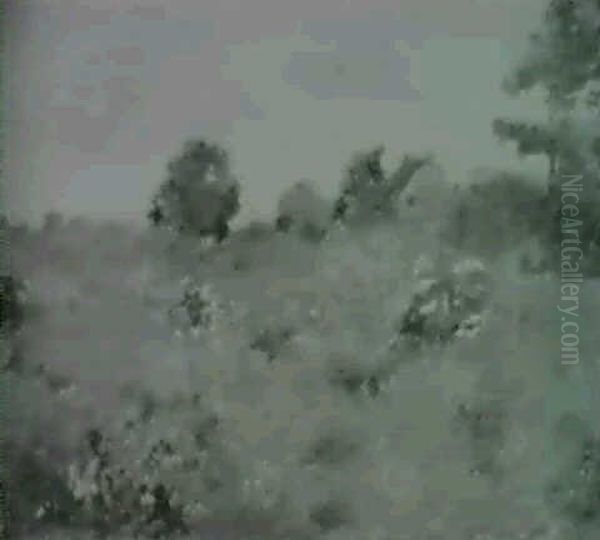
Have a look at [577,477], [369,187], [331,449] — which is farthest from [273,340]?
[577,477]

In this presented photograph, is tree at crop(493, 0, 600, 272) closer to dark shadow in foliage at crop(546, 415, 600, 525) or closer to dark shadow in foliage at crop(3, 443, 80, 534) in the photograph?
dark shadow in foliage at crop(546, 415, 600, 525)

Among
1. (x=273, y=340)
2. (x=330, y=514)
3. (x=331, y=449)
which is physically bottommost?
(x=330, y=514)

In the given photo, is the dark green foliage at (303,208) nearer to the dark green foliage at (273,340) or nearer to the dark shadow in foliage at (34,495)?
the dark green foliage at (273,340)

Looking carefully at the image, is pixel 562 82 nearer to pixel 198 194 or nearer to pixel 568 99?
pixel 568 99

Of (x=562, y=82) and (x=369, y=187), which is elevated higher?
(x=562, y=82)

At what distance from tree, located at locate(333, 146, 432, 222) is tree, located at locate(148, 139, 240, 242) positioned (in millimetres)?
193

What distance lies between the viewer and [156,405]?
195 cm

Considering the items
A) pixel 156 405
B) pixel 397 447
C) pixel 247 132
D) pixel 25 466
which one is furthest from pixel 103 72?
pixel 397 447

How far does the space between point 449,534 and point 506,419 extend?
0.23m

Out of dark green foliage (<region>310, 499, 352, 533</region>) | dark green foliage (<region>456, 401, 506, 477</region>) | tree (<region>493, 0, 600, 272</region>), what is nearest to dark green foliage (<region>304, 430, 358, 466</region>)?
dark green foliage (<region>310, 499, 352, 533</region>)

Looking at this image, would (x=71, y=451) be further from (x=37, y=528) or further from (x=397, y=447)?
(x=397, y=447)

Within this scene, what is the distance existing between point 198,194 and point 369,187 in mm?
305

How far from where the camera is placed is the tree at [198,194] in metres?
1.93

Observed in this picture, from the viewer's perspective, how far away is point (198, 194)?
1939 mm
